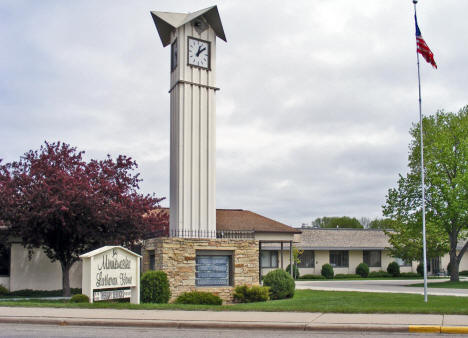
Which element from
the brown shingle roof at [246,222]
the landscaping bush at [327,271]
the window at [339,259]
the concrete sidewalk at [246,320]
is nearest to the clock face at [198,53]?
the brown shingle roof at [246,222]

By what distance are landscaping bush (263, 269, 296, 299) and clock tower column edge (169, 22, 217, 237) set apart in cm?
301

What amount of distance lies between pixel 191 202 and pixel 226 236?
7.37ft

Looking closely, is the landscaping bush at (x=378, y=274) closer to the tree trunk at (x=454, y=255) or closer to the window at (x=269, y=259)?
the window at (x=269, y=259)

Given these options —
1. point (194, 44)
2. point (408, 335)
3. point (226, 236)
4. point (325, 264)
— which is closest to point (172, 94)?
point (194, 44)

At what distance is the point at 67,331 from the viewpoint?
40.5ft

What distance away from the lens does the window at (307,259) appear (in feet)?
171

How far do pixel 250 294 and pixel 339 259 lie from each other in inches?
1322

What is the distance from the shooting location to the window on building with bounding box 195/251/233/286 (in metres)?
21.8

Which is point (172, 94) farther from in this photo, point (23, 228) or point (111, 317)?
point (111, 317)

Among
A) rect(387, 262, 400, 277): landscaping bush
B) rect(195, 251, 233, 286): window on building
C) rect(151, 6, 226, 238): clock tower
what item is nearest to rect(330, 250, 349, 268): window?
rect(387, 262, 400, 277): landscaping bush

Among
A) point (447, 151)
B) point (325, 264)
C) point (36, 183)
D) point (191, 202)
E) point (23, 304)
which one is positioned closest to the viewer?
point (23, 304)

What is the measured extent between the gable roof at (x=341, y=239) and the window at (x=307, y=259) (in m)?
1.11

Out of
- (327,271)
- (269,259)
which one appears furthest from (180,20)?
(327,271)

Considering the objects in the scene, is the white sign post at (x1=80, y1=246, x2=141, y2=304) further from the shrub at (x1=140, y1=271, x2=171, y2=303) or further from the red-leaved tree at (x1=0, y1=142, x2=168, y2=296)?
the red-leaved tree at (x1=0, y1=142, x2=168, y2=296)
